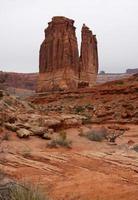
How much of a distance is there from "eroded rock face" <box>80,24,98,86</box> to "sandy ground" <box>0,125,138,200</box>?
162 ft

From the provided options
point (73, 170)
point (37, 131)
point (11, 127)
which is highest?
point (11, 127)

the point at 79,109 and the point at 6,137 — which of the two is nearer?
the point at 6,137

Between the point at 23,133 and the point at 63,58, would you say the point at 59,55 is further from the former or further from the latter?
the point at 23,133

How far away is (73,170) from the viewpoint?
896 centimetres

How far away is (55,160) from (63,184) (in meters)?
2.33

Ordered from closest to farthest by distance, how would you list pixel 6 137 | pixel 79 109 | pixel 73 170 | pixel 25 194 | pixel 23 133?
1. pixel 25 194
2. pixel 73 170
3. pixel 6 137
4. pixel 23 133
5. pixel 79 109

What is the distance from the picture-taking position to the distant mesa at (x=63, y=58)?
5806cm

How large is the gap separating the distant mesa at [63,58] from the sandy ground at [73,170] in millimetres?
45057

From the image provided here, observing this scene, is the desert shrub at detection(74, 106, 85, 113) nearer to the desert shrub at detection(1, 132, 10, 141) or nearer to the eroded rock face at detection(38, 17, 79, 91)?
the desert shrub at detection(1, 132, 10, 141)

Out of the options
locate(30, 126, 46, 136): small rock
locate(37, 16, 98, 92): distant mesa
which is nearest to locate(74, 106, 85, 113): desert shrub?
locate(30, 126, 46, 136): small rock

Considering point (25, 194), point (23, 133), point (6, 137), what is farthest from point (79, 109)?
point (25, 194)

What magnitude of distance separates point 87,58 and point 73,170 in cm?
5488

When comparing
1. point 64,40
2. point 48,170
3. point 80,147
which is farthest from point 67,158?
point 64,40

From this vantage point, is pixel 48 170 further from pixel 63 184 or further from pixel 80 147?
pixel 80 147
